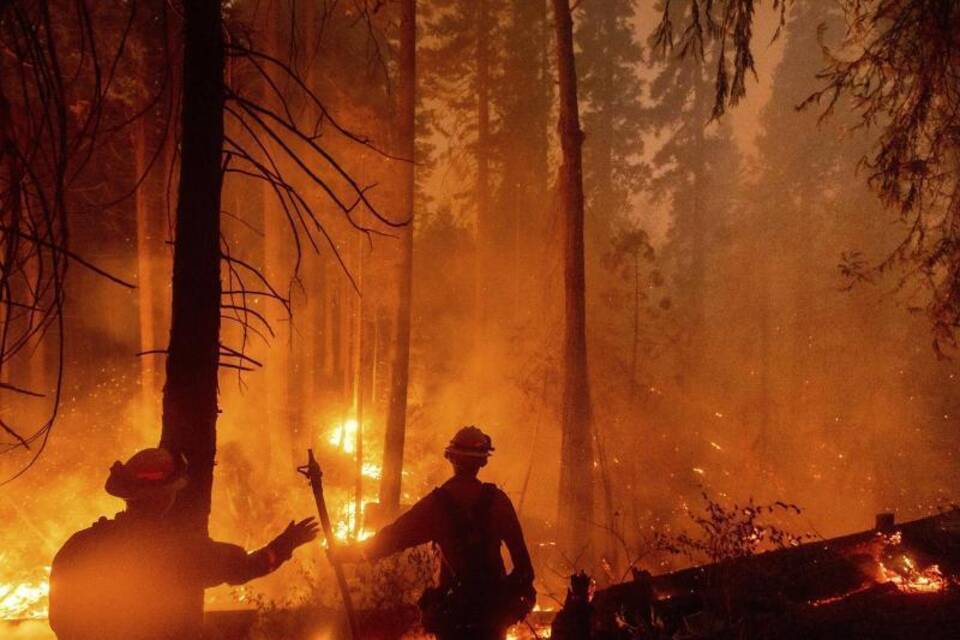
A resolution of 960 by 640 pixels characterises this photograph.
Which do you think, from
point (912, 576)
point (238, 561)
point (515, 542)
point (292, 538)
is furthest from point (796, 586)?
point (238, 561)

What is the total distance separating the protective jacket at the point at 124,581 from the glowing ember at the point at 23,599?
8.79 m

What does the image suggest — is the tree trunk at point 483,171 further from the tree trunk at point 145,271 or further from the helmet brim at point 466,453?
the helmet brim at point 466,453

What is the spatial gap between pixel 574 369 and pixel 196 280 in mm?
7860

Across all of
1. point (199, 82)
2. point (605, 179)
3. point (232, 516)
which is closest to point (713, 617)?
point (199, 82)

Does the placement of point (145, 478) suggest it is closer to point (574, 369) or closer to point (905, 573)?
point (905, 573)

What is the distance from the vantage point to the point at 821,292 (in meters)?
28.5

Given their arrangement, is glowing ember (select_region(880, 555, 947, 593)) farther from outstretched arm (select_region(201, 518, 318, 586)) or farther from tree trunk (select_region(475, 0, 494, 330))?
tree trunk (select_region(475, 0, 494, 330))

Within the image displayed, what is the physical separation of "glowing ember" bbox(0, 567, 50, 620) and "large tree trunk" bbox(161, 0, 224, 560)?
9162 mm

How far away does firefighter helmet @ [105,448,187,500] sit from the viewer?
274 cm

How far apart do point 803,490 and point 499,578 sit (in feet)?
69.7

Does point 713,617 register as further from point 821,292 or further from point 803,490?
point 821,292

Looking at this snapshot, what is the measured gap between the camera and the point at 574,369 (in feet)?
32.8

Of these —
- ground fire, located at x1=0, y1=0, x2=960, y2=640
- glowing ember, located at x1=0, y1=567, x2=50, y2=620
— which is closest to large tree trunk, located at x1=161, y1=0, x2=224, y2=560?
ground fire, located at x1=0, y1=0, x2=960, y2=640

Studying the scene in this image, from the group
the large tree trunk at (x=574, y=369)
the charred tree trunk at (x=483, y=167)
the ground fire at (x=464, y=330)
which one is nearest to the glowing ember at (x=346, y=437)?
the ground fire at (x=464, y=330)
